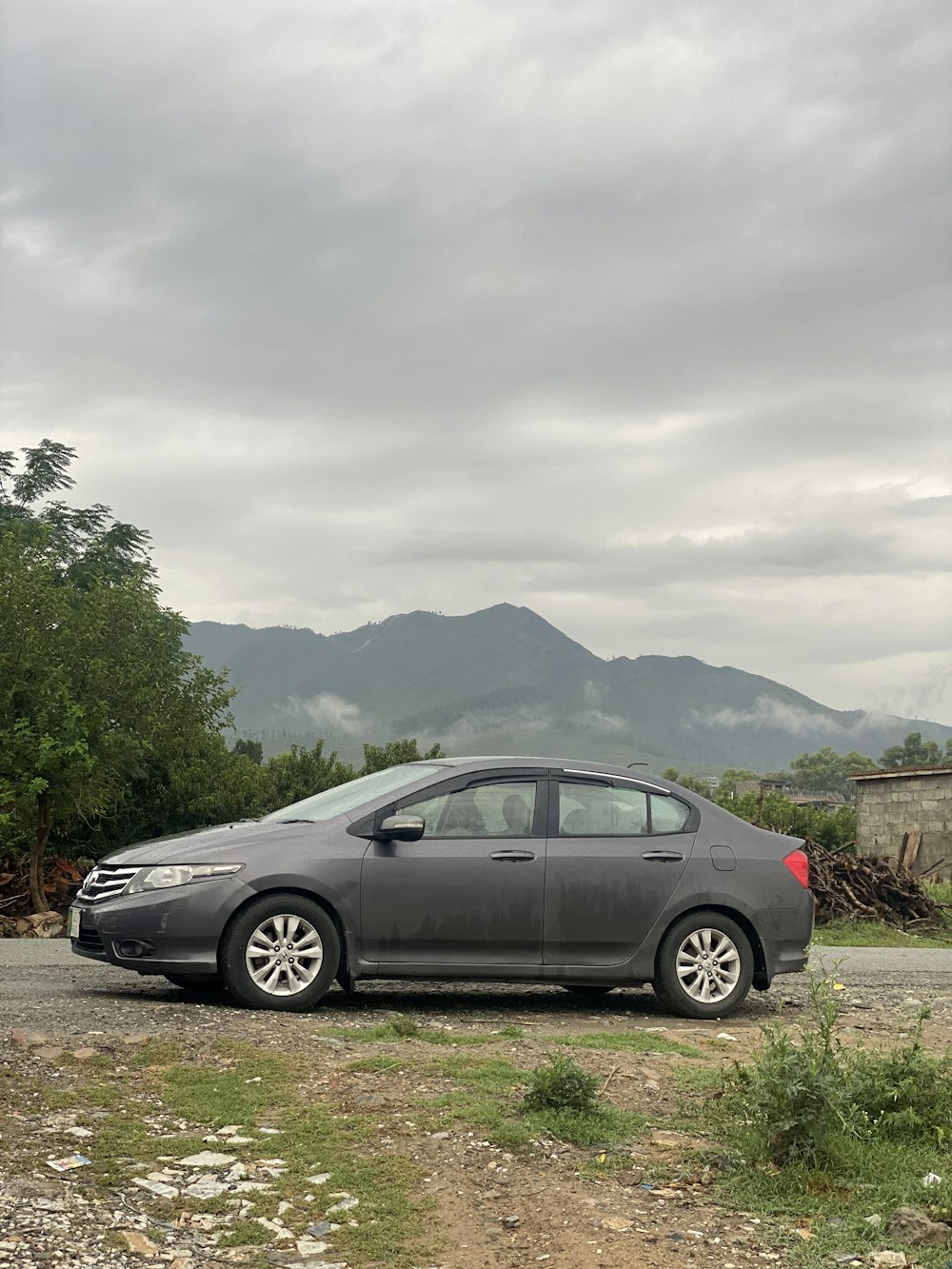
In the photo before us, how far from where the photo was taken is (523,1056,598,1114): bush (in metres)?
6.21

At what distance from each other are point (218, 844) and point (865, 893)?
50.3 feet

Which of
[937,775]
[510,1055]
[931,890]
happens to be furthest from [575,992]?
[937,775]

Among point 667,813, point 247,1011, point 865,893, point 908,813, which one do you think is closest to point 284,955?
point 247,1011

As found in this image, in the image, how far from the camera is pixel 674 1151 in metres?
5.85

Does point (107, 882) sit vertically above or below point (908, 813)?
below

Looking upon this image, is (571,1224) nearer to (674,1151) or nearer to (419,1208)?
(419,1208)

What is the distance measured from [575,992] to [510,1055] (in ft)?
12.2

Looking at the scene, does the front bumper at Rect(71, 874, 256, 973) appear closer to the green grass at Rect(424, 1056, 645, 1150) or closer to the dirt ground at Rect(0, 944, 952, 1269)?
the dirt ground at Rect(0, 944, 952, 1269)

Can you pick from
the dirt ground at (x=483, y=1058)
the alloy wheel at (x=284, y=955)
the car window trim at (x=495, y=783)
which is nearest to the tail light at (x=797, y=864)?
the dirt ground at (x=483, y=1058)

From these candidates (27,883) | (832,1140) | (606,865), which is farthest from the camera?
(27,883)

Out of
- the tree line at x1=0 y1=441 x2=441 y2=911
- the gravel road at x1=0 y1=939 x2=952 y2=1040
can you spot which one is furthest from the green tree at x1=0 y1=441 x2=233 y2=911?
the gravel road at x1=0 y1=939 x2=952 y2=1040

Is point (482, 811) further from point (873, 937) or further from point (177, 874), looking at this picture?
point (873, 937)

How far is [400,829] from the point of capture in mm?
9344

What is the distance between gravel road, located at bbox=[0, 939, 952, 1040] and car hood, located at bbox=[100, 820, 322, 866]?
938 mm
